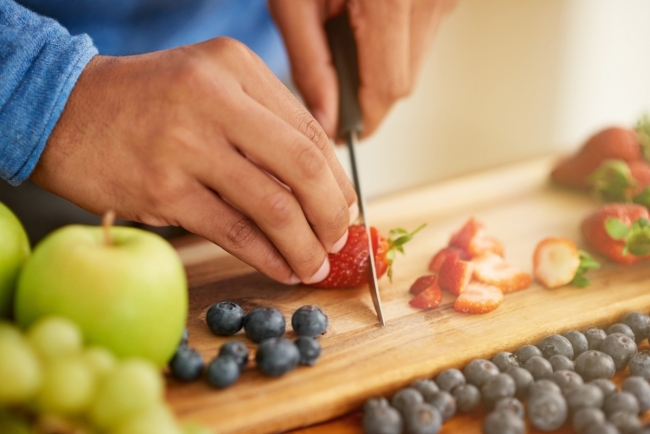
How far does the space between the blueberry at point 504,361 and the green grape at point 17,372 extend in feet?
2.15

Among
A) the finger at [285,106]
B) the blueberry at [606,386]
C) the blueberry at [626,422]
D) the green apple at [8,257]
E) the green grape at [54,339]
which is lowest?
the blueberry at [606,386]

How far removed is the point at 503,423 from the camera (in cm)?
77

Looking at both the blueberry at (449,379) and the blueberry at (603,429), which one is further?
the blueberry at (449,379)

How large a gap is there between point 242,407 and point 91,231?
307 mm

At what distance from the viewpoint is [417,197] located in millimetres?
1604

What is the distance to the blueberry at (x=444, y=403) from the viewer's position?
81 centimetres

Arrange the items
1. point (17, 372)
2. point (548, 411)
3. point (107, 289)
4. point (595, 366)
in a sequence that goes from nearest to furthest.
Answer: point (17, 372) < point (107, 289) < point (548, 411) < point (595, 366)

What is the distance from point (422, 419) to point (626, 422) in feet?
0.87

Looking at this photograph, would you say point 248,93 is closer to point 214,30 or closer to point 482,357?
point 482,357

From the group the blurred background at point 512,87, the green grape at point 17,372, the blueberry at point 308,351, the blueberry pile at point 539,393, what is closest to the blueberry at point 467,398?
the blueberry pile at point 539,393

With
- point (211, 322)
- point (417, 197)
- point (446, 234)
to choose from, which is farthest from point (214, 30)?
point (211, 322)

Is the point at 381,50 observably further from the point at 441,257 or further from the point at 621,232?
the point at 621,232

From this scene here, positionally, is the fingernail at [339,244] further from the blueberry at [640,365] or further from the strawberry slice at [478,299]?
the blueberry at [640,365]

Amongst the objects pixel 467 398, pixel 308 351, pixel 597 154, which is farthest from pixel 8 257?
pixel 597 154
